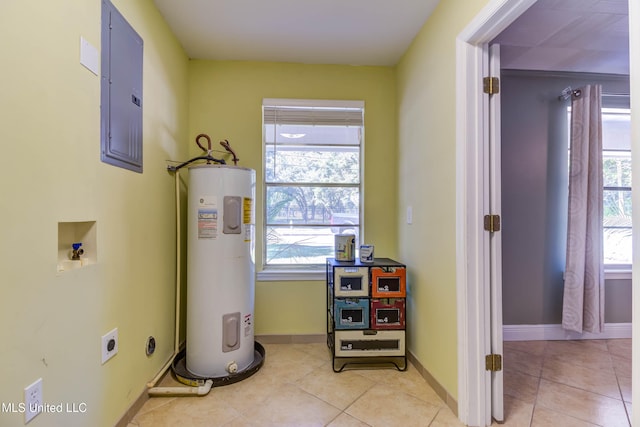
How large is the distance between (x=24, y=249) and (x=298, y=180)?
1.95m

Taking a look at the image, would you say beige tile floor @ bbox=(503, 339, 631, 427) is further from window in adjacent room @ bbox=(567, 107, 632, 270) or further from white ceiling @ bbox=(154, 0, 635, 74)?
white ceiling @ bbox=(154, 0, 635, 74)

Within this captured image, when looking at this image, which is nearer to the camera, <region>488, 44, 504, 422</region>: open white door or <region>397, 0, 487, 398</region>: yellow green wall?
<region>488, 44, 504, 422</region>: open white door

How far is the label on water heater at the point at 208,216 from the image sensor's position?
1.95 meters

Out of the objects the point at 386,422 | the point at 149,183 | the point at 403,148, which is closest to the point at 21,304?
the point at 149,183

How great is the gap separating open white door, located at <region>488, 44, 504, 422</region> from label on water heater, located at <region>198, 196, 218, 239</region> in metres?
1.67

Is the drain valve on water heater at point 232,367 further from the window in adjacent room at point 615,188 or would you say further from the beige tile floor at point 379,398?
the window in adjacent room at point 615,188

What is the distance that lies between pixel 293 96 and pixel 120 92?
1.46 m

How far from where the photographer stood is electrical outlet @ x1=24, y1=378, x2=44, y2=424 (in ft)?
3.22

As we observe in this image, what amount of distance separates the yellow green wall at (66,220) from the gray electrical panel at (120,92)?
0.06 meters

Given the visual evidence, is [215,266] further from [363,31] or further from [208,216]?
[363,31]

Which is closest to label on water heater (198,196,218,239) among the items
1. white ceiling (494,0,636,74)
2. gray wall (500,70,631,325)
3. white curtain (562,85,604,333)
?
white ceiling (494,0,636,74)

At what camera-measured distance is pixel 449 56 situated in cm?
176

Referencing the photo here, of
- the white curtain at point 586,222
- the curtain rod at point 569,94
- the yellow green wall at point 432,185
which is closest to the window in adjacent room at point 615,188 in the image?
the curtain rod at point 569,94

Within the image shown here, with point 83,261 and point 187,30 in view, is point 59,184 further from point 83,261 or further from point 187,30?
point 187,30
